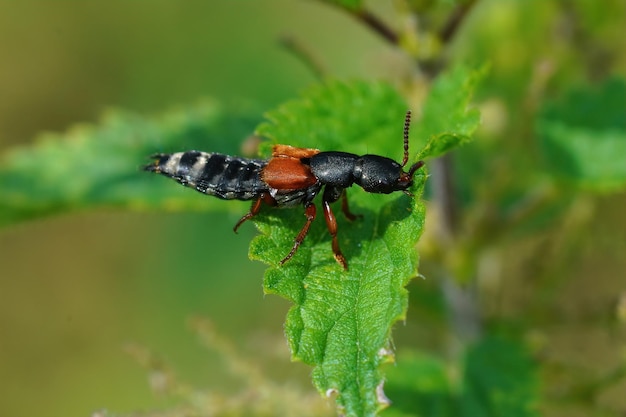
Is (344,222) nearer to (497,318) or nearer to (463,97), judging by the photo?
(463,97)

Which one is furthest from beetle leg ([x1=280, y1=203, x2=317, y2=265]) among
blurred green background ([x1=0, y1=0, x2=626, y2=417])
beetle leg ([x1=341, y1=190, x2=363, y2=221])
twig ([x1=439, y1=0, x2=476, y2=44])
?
blurred green background ([x1=0, y1=0, x2=626, y2=417])

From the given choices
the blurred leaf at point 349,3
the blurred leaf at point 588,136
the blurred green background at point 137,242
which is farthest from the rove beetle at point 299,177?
the blurred green background at point 137,242

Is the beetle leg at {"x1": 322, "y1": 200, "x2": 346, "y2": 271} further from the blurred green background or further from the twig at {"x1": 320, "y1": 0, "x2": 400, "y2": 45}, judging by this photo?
the blurred green background

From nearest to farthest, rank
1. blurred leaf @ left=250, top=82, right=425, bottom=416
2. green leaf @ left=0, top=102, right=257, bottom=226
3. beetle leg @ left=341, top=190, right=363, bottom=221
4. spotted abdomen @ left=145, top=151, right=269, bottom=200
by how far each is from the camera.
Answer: blurred leaf @ left=250, top=82, right=425, bottom=416, beetle leg @ left=341, top=190, right=363, bottom=221, spotted abdomen @ left=145, top=151, right=269, bottom=200, green leaf @ left=0, top=102, right=257, bottom=226

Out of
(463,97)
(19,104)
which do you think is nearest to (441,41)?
(463,97)

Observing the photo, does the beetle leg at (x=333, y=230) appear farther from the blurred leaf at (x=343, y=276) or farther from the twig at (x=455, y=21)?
the twig at (x=455, y=21)

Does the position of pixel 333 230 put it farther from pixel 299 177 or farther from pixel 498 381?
pixel 498 381

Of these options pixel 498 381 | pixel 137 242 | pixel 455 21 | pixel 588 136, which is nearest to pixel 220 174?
pixel 455 21
